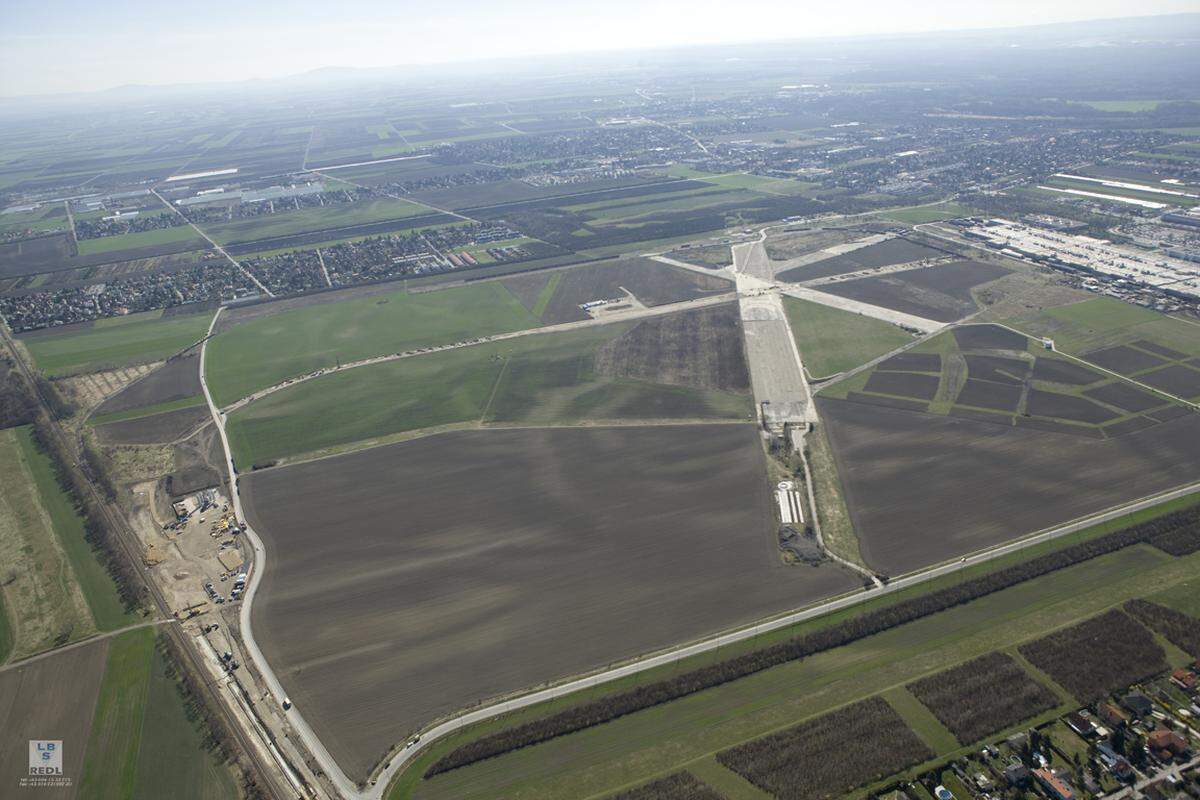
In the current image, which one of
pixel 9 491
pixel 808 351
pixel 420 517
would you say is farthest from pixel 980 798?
pixel 9 491

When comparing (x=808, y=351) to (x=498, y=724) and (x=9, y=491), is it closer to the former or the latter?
(x=498, y=724)

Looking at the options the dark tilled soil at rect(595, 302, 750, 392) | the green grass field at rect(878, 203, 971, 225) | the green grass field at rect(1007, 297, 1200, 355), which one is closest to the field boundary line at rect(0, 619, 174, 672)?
the dark tilled soil at rect(595, 302, 750, 392)

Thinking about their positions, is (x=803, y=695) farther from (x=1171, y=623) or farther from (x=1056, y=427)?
(x=1056, y=427)

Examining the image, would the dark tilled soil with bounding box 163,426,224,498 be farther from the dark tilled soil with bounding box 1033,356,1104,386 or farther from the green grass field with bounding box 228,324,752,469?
the dark tilled soil with bounding box 1033,356,1104,386

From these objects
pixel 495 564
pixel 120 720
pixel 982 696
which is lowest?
pixel 120 720

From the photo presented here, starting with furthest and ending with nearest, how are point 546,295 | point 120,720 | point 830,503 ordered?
point 546,295 < point 830,503 < point 120,720

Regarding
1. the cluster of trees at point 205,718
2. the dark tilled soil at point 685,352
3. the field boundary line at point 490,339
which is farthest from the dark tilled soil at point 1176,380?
the cluster of trees at point 205,718

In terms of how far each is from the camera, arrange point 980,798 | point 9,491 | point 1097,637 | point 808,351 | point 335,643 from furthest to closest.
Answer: point 808,351
point 9,491
point 335,643
point 1097,637
point 980,798

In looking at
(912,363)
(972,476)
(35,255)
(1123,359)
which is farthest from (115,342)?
(1123,359)
